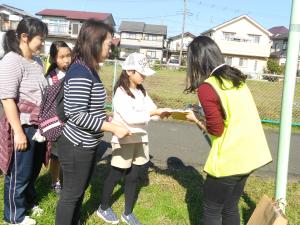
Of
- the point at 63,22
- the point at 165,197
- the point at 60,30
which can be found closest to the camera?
the point at 165,197

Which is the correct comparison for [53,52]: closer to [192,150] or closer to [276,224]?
[276,224]

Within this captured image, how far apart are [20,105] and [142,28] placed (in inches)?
2297

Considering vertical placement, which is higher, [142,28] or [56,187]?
[142,28]

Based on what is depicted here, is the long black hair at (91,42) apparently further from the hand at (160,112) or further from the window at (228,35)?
the window at (228,35)

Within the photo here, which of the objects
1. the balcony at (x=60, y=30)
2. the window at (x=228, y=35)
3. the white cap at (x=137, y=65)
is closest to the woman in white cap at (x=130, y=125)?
the white cap at (x=137, y=65)

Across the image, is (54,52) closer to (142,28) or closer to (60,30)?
(60,30)

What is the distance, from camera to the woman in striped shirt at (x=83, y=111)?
2.37m

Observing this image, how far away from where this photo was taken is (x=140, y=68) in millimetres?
3199

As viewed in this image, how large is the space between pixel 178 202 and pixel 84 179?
164cm

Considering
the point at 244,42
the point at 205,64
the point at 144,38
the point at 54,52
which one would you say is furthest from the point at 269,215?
the point at 144,38

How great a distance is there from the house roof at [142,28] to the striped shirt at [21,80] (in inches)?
2251

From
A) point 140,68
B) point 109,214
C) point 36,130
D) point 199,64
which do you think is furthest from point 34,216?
point 199,64

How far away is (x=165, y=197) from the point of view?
4.12m

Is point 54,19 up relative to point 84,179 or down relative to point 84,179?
up
